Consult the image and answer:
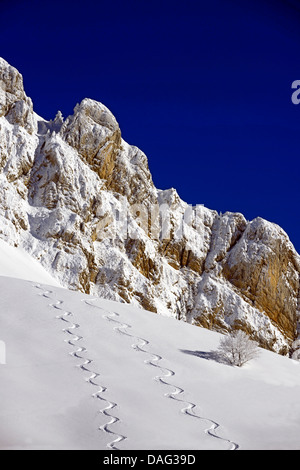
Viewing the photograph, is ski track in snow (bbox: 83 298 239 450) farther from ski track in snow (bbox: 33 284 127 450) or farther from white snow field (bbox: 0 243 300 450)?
ski track in snow (bbox: 33 284 127 450)

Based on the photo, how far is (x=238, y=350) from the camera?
10.2 meters

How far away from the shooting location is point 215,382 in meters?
8.91

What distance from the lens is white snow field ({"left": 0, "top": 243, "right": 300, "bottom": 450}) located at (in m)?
6.33

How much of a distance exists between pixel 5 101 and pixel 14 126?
4.46m

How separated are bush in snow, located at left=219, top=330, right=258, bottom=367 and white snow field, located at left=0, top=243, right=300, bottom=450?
21cm

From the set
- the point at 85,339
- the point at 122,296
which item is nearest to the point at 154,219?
the point at 122,296

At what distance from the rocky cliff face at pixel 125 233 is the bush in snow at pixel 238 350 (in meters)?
66.9

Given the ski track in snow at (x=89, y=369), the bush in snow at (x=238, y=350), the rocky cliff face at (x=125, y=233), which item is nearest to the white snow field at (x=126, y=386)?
the ski track in snow at (x=89, y=369)

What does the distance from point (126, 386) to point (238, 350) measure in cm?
298

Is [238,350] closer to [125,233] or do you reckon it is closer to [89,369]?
[89,369]

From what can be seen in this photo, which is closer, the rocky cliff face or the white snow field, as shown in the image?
the white snow field

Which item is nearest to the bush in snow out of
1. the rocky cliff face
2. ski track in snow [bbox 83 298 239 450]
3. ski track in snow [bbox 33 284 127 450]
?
ski track in snow [bbox 83 298 239 450]

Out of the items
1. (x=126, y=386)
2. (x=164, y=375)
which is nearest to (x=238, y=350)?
(x=164, y=375)
